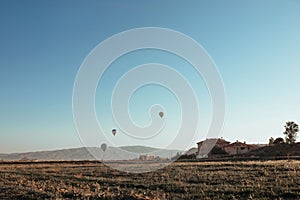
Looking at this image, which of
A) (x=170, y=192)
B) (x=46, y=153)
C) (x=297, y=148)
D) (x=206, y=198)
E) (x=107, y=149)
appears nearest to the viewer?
(x=206, y=198)

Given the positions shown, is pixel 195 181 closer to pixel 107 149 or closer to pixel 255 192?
pixel 255 192

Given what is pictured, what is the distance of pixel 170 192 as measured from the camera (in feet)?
61.1

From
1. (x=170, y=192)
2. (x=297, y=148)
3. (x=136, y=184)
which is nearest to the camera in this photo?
(x=170, y=192)

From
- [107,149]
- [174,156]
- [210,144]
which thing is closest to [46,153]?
[107,149]

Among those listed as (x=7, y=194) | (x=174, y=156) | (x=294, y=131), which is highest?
(x=294, y=131)

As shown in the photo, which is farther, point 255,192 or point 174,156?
point 174,156

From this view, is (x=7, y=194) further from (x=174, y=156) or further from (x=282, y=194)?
(x=174, y=156)

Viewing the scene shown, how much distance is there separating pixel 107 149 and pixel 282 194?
248 ft

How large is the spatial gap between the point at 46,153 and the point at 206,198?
478 feet

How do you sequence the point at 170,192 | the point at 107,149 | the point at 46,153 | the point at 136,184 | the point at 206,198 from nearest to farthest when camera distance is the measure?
1. the point at 206,198
2. the point at 170,192
3. the point at 136,184
4. the point at 107,149
5. the point at 46,153

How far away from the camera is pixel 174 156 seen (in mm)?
69000

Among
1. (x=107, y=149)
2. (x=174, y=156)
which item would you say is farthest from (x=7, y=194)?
(x=107, y=149)

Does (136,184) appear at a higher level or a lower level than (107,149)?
lower

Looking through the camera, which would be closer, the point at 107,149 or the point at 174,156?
the point at 174,156
